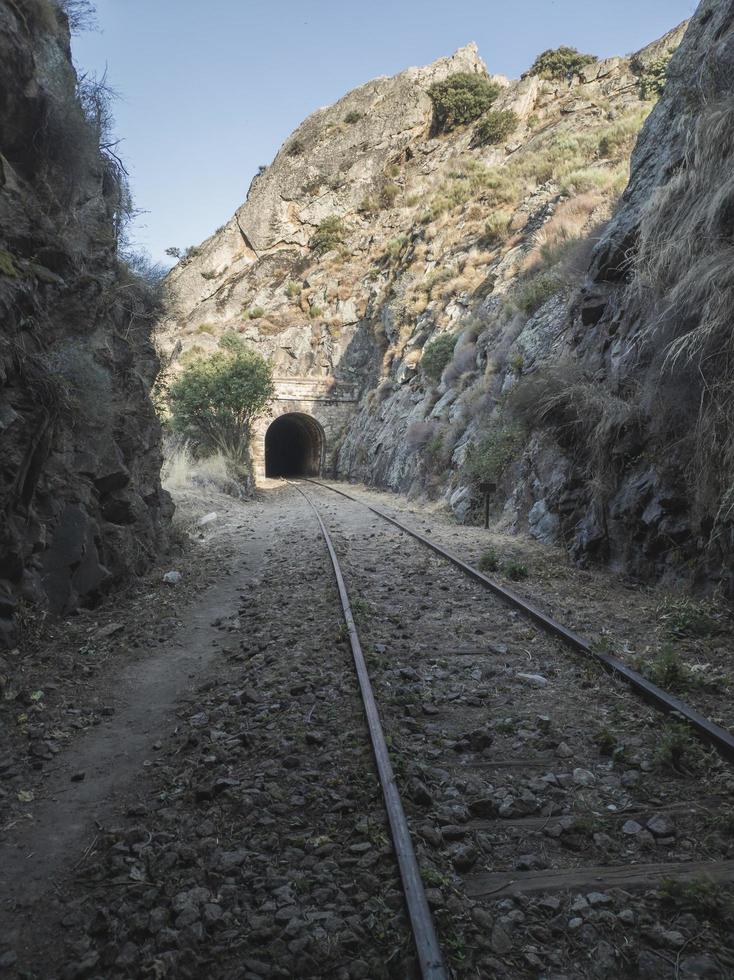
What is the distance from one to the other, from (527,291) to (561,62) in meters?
32.8

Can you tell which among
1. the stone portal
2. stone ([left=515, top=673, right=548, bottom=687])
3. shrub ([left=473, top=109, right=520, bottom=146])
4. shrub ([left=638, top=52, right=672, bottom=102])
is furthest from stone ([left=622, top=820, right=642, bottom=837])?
shrub ([left=473, top=109, right=520, bottom=146])

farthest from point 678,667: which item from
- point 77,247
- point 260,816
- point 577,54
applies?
point 577,54

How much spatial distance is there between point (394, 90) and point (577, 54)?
44.9 feet

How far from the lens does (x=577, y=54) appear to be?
129ft

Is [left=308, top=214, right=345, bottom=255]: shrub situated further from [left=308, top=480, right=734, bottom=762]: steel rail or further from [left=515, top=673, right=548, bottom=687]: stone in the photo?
[left=515, top=673, right=548, bottom=687]: stone

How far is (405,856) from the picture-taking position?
2.65 m

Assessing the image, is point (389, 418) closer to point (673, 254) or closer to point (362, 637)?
point (673, 254)

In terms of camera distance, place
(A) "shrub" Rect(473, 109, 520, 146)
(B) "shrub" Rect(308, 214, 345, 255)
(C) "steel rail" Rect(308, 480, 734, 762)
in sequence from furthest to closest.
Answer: (B) "shrub" Rect(308, 214, 345, 255), (A) "shrub" Rect(473, 109, 520, 146), (C) "steel rail" Rect(308, 480, 734, 762)

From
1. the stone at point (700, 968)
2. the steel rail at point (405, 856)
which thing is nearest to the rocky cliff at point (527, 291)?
the steel rail at point (405, 856)

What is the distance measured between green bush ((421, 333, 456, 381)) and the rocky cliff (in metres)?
0.10

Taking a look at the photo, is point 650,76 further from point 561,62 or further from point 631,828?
point 631,828

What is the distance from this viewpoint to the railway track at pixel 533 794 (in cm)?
239

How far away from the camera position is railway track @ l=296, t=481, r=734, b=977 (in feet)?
7.84

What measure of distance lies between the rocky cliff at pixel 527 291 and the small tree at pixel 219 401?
3.34m
